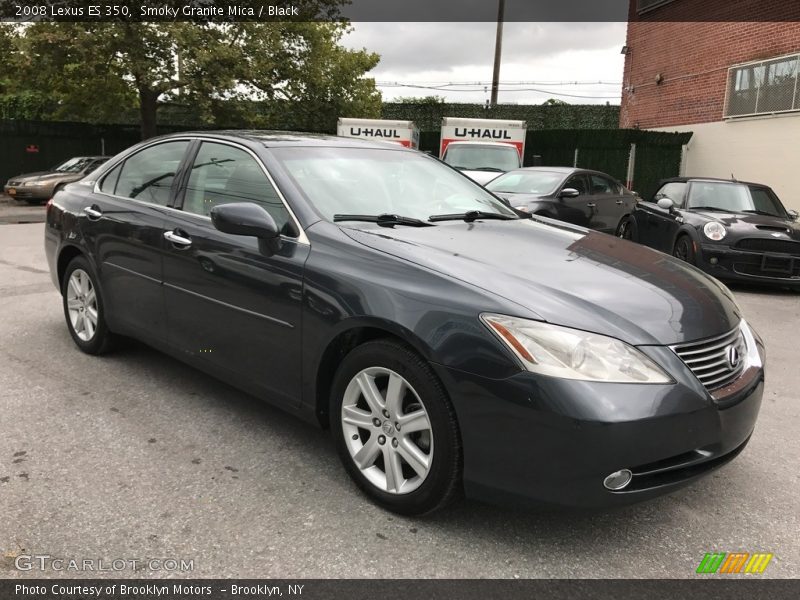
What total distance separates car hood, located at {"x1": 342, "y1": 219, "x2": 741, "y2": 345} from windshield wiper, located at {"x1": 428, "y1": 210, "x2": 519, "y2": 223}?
0.08m

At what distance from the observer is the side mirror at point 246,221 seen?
126 inches

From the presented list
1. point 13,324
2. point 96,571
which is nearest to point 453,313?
point 96,571

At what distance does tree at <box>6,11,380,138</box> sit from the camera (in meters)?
19.8

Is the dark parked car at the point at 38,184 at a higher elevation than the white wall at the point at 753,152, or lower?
lower

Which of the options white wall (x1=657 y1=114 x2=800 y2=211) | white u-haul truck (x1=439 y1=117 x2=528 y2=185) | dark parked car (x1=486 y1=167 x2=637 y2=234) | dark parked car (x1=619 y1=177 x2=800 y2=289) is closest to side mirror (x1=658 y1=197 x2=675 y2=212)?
dark parked car (x1=619 y1=177 x2=800 y2=289)

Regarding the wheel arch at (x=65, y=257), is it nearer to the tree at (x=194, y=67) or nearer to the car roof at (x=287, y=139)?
the car roof at (x=287, y=139)

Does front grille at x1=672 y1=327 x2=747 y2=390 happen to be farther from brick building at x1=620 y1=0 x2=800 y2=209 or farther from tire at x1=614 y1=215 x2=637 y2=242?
brick building at x1=620 y1=0 x2=800 y2=209

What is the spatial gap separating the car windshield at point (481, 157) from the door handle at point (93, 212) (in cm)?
1035

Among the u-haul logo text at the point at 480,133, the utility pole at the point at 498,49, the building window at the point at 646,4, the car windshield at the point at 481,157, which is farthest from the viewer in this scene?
the utility pole at the point at 498,49

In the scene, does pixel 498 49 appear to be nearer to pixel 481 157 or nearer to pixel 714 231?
pixel 481 157

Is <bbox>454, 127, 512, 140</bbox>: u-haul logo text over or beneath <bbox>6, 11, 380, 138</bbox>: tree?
beneath

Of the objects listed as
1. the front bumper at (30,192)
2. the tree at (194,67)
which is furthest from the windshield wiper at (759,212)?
the front bumper at (30,192)

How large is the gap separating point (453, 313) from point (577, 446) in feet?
2.15

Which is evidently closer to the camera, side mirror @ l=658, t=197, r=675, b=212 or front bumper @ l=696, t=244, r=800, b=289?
front bumper @ l=696, t=244, r=800, b=289
